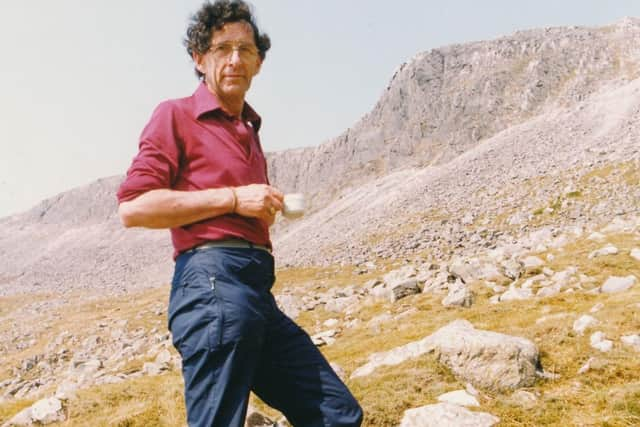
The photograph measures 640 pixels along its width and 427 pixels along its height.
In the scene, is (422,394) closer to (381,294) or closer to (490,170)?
(381,294)

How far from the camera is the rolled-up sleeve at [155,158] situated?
295cm

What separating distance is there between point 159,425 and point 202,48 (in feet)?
21.2

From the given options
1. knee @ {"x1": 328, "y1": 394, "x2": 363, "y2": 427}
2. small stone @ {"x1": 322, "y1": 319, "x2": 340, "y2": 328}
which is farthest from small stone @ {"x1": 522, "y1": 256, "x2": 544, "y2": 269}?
knee @ {"x1": 328, "y1": 394, "x2": 363, "y2": 427}

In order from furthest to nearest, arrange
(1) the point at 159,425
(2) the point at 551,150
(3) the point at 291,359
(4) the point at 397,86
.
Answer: (4) the point at 397,86, (2) the point at 551,150, (1) the point at 159,425, (3) the point at 291,359

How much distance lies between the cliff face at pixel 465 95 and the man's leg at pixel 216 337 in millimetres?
89755

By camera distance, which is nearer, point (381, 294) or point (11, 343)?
point (381, 294)

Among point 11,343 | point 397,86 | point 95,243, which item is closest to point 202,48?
Result: point 11,343

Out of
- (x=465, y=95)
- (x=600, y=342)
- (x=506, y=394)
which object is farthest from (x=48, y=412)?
(x=465, y=95)

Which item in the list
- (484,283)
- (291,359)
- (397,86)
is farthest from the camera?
(397,86)

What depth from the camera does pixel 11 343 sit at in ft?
157

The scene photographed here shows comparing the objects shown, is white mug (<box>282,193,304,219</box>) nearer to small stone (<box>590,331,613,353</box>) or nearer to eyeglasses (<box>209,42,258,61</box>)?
eyeglasses (<box>209,42,258,61</box>)

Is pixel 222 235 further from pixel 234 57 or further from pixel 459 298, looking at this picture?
pixel 459 298

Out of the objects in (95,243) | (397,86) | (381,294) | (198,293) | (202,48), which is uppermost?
(397,86)

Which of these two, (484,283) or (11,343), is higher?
(484,283)
